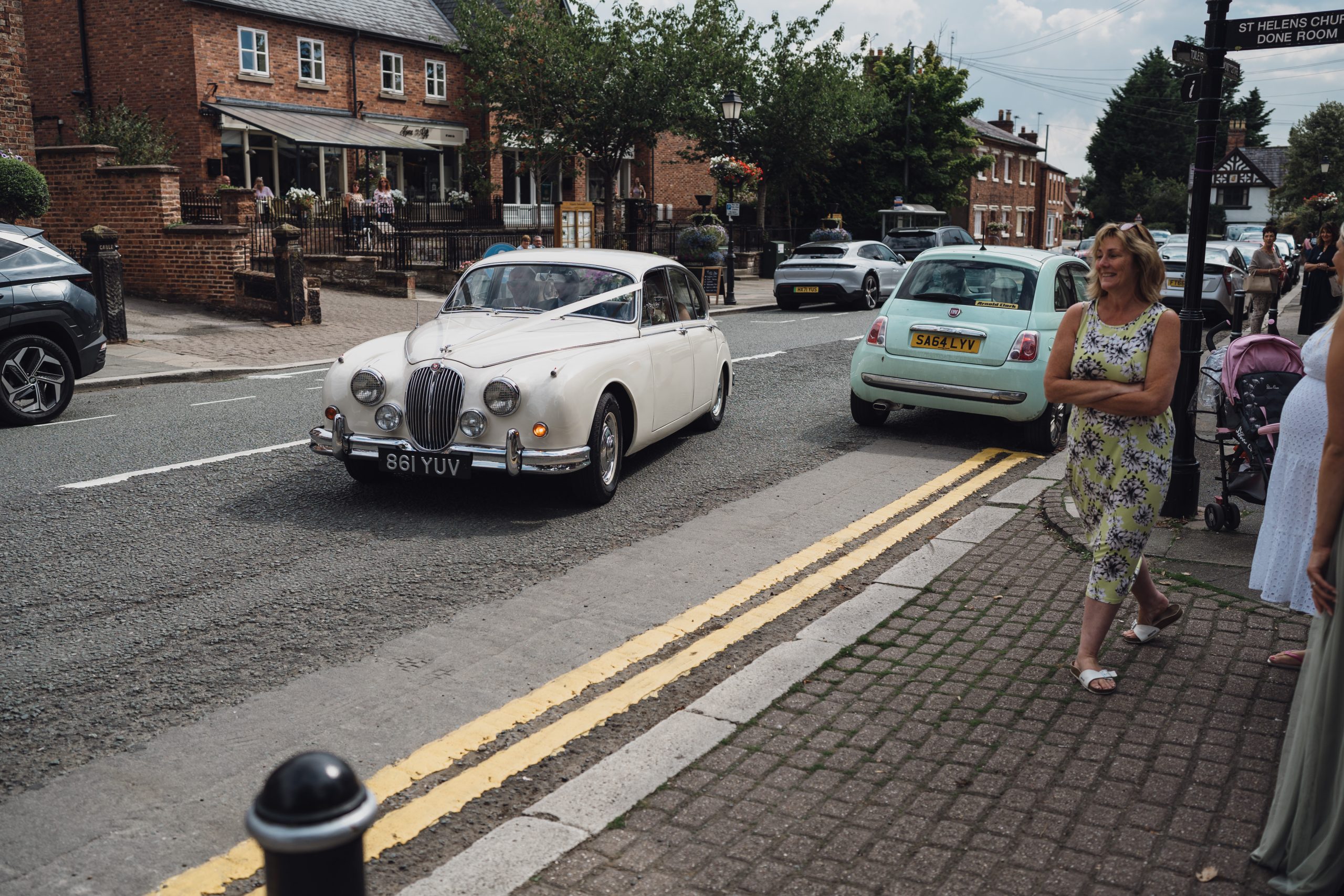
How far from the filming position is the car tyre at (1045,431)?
9.45 m

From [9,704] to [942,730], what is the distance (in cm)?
349

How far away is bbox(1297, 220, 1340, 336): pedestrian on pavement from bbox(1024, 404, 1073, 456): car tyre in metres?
9.20

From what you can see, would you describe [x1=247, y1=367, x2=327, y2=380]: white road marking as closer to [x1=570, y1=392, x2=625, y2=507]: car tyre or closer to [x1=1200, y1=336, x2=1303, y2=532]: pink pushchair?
[x1=570, y1=392, x2=625, y2=507]: car tyre

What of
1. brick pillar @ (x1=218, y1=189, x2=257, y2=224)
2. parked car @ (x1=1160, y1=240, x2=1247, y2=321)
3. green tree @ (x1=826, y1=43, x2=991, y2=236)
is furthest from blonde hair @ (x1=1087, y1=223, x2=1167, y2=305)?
green tree @ (x1=826, y1=43, x2=991, y2=236)

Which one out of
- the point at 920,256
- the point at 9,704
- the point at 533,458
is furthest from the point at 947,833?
the point at 920,256

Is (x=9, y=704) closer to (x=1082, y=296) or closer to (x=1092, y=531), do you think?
(x=1092, y=531)

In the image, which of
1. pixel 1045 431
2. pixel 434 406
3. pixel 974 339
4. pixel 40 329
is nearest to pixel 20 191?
pixel 40 329

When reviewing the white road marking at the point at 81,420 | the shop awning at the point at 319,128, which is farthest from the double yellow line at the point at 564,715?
the shop awning at the point at 319,128

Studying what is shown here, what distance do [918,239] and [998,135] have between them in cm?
3873

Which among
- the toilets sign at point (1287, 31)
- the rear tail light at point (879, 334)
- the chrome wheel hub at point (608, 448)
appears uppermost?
the toilets sign at point (1287, 31)

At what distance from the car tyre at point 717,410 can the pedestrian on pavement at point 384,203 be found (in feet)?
66.4

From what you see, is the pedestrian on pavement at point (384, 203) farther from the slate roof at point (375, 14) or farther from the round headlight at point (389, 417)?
the round headlight at point (389, 417)

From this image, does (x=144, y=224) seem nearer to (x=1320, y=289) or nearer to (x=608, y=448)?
(x=608, y=448)

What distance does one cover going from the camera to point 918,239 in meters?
30.4
